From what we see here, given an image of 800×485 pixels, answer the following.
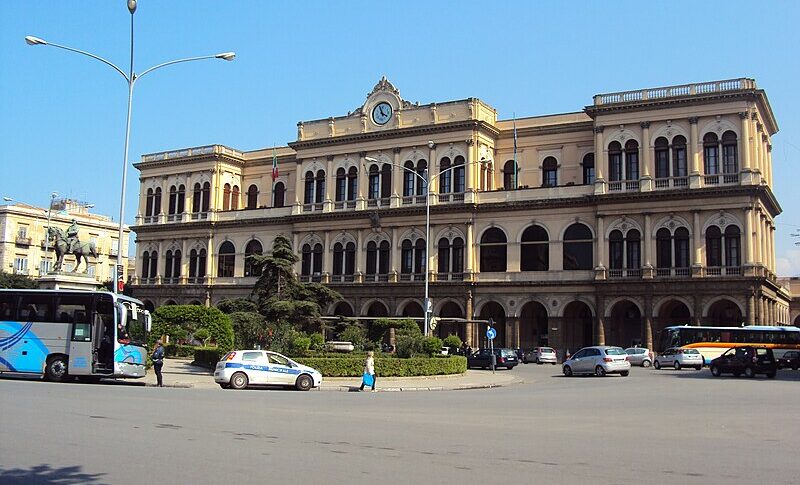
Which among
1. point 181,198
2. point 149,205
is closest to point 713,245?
point 181,198

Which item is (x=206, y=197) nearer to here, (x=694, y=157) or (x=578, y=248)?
(x=578, y=248)

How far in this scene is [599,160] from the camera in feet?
182

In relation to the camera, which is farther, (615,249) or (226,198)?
(226,198)

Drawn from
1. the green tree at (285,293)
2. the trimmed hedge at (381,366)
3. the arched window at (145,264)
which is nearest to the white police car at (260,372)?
the trimmed hedge at (381,366)

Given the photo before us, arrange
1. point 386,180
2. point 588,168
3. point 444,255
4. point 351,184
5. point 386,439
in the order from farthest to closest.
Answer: point 351,184 < point 386,180 < point 444,255 < point 588,168 < point 386,439

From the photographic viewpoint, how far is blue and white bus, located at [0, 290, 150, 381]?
28.2 meters

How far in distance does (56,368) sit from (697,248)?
3890cm

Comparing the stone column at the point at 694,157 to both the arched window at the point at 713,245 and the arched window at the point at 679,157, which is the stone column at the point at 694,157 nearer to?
the arched window at the point at 679,157

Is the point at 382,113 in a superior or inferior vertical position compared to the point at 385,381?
superior

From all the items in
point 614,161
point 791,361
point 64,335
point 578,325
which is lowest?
point 791,361

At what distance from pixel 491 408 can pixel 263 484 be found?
1187cm

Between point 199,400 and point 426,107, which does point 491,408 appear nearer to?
point 199,400

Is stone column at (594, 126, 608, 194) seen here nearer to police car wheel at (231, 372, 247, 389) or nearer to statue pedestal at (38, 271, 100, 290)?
statue pedestal at (38, 271, 100, 290)

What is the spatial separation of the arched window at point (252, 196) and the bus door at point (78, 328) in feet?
154
